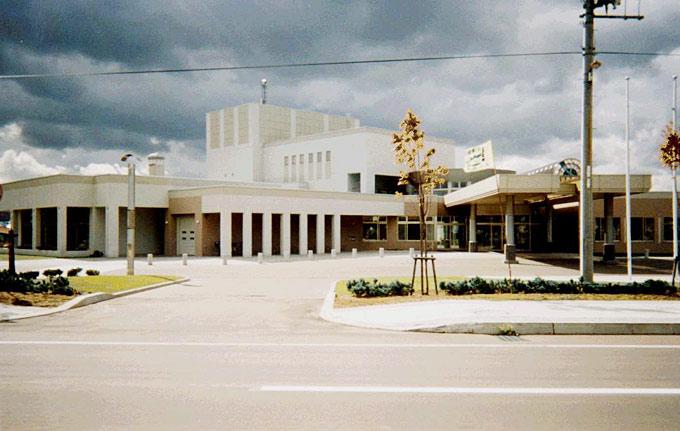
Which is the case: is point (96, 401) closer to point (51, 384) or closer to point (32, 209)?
point (51, 384)

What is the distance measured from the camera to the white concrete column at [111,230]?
4069 centimetres

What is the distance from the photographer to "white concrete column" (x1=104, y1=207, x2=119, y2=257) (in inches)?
1602

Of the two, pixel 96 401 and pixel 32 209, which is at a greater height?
pixel 32 209

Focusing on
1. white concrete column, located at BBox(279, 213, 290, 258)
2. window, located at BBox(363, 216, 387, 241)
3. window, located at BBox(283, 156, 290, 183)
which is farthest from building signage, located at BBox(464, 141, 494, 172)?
window, located at BBox(283, 156, 290, 183)

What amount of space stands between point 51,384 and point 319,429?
12.9 ft

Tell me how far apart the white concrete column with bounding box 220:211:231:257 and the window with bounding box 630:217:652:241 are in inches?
1386

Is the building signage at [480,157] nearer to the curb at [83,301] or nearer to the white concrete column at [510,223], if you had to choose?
the white concrete column at [510,223]

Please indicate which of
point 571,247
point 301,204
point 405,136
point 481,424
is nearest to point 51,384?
point 481,424

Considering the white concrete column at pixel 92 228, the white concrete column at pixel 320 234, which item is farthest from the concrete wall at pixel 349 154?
the white concrete column at pixel 92 228

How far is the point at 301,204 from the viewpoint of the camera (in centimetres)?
4381

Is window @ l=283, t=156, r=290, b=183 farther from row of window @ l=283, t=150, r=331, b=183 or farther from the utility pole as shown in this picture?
the utility pole

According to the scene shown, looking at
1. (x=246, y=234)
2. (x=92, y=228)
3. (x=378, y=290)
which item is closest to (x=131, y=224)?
(x=378, y=290)

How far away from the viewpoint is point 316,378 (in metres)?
7.29

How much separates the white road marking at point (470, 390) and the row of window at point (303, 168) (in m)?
51.3
